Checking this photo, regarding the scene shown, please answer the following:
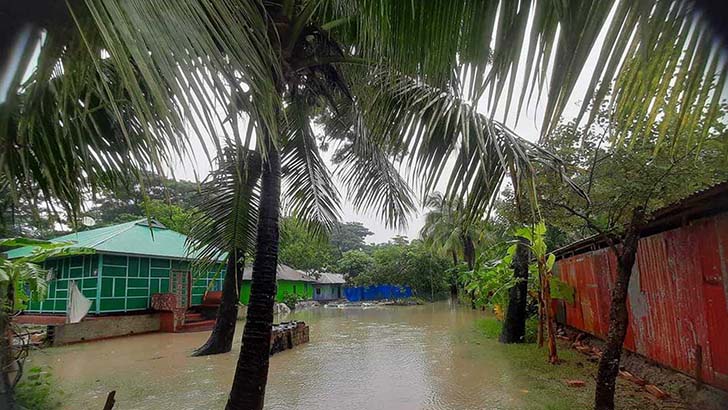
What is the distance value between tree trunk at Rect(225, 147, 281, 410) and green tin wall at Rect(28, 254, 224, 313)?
760 centimetres

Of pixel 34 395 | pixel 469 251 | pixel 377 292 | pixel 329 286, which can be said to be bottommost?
pixel 377 292

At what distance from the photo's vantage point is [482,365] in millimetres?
6230

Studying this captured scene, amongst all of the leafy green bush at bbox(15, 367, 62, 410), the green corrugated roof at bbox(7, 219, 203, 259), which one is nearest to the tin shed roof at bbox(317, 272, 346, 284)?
the green corrugated roof at bbox(7, 219, 203, 259)

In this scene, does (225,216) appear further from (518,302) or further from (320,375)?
(518,302)

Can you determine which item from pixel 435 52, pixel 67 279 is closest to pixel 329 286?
pixel 67 279

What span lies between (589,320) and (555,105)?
7536 mm

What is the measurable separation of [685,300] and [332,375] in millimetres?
4532

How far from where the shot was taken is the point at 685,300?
4.00m

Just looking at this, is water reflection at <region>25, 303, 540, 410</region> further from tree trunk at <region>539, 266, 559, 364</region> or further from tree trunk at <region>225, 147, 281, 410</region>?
tree trunk at <region>225, 147, 281, 410</region>

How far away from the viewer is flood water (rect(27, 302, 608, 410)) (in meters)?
4.68

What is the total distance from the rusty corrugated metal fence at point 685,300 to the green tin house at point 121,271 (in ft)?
30.8

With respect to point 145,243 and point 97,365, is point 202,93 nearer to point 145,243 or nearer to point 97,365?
point 97,365

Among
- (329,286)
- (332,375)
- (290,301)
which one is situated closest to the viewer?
(332,375)

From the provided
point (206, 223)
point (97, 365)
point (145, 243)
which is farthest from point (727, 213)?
point (145, 243)
